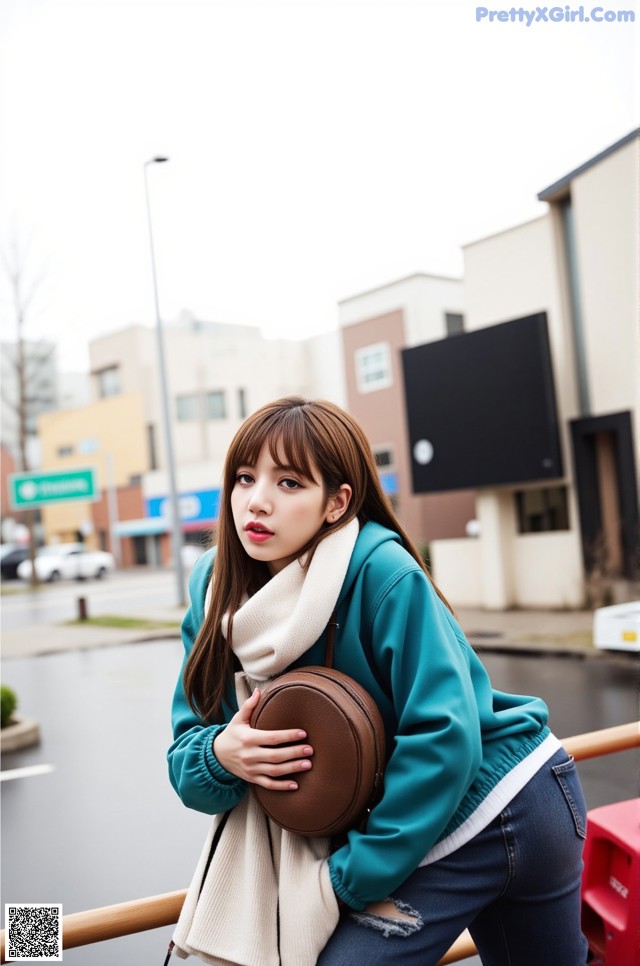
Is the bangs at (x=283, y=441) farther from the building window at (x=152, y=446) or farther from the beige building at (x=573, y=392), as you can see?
the building window at (x=152, y=446)

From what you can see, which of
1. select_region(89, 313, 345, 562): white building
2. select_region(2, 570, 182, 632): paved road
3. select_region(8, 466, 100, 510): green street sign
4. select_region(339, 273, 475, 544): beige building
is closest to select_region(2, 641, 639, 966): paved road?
select_region(8, 466, 100, 510): green street sign

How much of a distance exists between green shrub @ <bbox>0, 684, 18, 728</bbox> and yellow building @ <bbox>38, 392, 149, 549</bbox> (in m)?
19.1

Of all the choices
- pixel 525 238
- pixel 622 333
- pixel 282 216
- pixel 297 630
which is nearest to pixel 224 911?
pixel 297 630

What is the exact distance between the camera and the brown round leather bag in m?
0.69

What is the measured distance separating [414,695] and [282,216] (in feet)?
12.5

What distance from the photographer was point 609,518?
8406 mm

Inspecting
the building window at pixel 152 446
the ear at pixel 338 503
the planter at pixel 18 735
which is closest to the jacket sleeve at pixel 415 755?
the ear at pixel 338 503

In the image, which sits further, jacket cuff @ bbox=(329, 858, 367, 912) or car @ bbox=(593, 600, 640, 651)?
car @ bbox=(593, 600, 640, 651)

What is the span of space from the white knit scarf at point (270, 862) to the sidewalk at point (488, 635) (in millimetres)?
4891

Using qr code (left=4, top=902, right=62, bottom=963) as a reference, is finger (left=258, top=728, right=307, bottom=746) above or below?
above

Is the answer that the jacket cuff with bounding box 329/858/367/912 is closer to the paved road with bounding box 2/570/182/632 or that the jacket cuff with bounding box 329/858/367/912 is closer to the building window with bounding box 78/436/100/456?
the paved road with bounding box 2/570/182/632

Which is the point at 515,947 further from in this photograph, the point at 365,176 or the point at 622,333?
the point at 622,333

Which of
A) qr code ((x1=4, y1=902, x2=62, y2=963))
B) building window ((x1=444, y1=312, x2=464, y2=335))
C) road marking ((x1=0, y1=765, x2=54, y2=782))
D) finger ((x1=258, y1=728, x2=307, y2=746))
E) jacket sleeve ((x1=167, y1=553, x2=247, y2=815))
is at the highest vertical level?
building window ((x1=444, y1=312, x2=464, y2=335))

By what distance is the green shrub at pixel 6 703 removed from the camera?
4316mm
